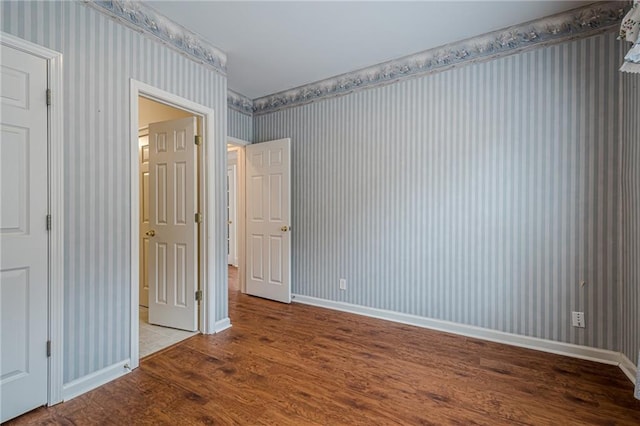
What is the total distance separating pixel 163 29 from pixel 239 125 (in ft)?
5.64

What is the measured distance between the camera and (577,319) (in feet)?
7.87

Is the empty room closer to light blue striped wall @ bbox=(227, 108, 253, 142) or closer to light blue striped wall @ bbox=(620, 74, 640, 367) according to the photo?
light blue striped wall @ bbox=(620, 74, 640, 367)

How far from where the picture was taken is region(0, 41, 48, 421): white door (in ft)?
5.29

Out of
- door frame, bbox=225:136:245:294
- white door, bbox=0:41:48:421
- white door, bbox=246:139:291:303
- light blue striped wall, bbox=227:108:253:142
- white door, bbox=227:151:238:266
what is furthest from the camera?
white door, bbox=227:151:238:266

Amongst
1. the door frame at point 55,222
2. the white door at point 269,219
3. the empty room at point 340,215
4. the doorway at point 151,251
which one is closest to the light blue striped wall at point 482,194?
the empty room at point 340,215

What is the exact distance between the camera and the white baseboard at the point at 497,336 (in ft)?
7.51

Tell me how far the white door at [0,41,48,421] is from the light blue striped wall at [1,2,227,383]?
0.11 m

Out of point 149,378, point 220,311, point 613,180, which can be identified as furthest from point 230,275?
point 613,180

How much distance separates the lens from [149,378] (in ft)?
6.85

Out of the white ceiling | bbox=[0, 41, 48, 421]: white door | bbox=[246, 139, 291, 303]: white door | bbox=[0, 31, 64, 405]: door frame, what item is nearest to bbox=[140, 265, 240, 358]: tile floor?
bbox=[0, 31, 64, 405]: door frame

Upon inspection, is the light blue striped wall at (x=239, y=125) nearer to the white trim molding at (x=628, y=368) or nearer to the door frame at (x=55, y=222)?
the door frame at (x=55, y=222)

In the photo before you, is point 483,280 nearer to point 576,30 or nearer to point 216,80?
point 576,30

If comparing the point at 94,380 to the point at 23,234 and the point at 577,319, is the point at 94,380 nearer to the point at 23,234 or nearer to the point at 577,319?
the point at 23,234

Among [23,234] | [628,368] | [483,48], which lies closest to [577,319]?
[628,368]
